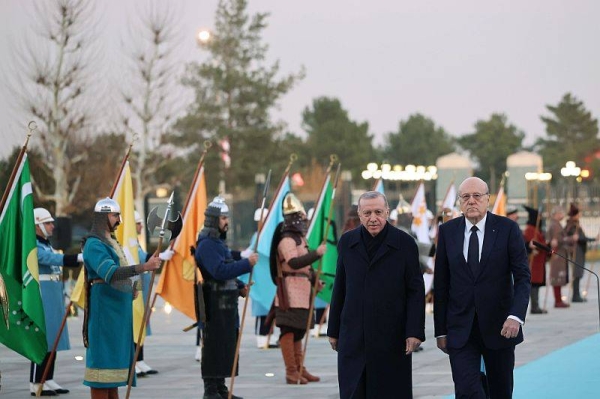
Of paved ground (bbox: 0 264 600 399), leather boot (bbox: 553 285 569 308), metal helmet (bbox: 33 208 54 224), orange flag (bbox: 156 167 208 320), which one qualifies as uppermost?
metal helmet (bbox: 33 208 54 224)

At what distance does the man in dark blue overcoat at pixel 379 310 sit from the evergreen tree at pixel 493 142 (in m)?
107

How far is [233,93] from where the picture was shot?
220 ft

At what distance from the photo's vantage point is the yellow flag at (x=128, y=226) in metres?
14.7

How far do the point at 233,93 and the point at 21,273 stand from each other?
54.5 metres

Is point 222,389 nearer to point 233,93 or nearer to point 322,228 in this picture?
point 322,228

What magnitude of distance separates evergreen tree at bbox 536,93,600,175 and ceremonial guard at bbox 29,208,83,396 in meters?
99.2

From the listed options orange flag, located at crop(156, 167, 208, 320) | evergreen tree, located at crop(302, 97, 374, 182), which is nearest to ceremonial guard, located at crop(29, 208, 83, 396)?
orange flag, located at crop(156, 167, 208, 320)

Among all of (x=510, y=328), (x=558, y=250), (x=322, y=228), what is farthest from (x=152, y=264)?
(x=558, y=250)

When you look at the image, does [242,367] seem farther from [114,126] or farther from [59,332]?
[114,126]

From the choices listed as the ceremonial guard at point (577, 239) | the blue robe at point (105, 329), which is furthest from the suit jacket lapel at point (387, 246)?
the ceremonial guard at point (577, 239)

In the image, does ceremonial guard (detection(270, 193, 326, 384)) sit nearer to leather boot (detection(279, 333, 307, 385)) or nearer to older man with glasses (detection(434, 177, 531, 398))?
leather boot (detection(279, 333, 307, 385))

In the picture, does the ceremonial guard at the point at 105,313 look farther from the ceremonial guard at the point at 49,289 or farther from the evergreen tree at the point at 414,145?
the evergreen tree at the point at 414,145

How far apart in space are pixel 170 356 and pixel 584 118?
10084 cm

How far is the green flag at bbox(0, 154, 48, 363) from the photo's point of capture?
12.6m
